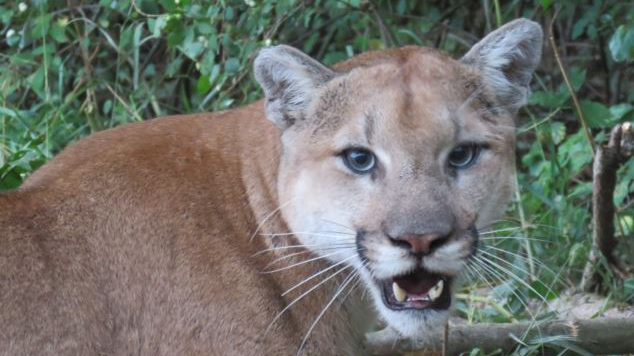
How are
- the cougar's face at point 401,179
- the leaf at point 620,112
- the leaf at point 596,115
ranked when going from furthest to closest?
the leaf at point 596,115 < the leaf at point 620,112 < the cougar's face at point 401,179

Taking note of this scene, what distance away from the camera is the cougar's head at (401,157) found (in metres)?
4.86

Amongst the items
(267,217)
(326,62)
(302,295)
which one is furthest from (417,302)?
(326,62)

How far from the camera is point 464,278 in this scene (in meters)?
5.13

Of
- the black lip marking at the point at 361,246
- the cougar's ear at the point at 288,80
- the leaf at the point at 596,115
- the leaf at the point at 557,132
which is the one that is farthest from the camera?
the leaf at the point at 557,132

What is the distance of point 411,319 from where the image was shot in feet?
16.5

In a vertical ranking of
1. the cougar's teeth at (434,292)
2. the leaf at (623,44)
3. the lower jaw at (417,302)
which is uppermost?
the leaf at (623,44)

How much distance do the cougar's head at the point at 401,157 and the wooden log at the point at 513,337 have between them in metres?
1.02

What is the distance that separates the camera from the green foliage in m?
7.40

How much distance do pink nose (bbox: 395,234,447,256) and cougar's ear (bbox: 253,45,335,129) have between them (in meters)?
0.87

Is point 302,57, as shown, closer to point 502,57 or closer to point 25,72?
point 502,57

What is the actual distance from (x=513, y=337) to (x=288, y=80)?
1716mm

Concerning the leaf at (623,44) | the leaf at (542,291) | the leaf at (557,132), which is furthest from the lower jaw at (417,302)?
the leaf at (557,132)

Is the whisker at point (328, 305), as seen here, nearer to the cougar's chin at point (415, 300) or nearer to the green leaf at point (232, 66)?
the cougar's chin at point (415, 300)

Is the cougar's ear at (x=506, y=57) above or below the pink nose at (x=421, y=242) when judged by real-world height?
above
